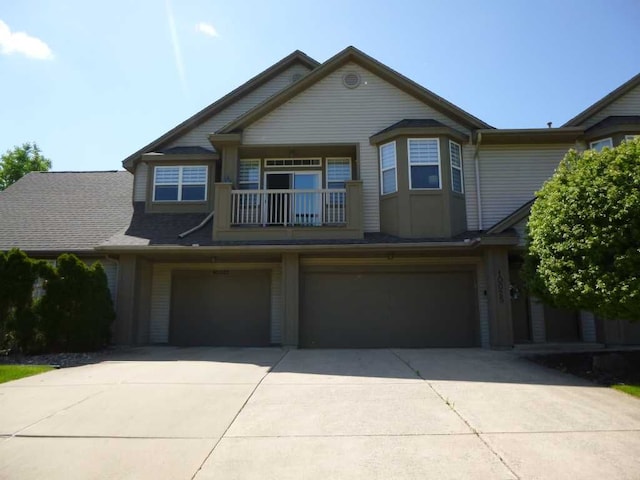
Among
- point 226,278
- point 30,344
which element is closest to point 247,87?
point 226,278

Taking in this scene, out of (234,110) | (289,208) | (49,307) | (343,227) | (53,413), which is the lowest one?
(53,413)

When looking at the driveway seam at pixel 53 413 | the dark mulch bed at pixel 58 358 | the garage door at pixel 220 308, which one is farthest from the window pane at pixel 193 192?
the driveway seam at pixel 53 413

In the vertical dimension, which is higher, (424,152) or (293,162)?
(293,162)

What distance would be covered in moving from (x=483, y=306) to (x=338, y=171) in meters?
5.73

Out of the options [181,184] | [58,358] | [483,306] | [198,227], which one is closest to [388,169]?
[483,306]

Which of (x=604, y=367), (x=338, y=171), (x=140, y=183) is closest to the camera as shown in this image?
(x=604, y=367)

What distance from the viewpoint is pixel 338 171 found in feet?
43.4

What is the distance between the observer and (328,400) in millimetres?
5730

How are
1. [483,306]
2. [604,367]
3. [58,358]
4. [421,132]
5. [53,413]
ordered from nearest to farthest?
[53,413], [604,367], [58,358], [483,306], [421,132]

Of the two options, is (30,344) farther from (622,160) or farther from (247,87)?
(622,160)

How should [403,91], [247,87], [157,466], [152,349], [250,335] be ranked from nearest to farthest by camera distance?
[157,466] < [152,349] < [250,335] < [403,91] < [247,87]

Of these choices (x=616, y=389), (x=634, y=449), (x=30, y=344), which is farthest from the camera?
(x=30, y=344)

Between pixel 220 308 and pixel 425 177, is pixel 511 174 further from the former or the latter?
pixel 220 308

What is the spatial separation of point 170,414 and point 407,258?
7.85 meters
